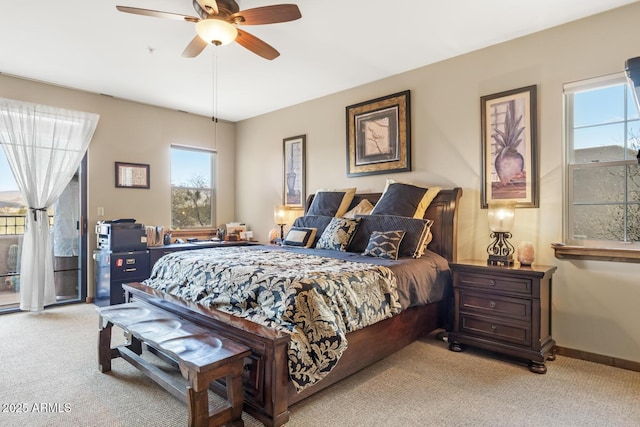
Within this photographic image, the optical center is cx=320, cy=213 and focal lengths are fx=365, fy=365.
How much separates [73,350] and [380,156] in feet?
11.7

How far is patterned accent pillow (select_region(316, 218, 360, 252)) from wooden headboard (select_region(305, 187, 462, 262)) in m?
0.77

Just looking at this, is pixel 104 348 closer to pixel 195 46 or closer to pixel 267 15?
pixel 195 46

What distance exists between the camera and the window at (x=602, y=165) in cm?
287

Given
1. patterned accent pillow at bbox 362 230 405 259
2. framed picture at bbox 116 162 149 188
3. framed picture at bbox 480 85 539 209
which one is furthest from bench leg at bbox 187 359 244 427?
framed picture at bbox 116 162 149 188

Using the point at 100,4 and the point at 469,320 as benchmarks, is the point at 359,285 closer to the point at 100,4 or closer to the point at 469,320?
the point at 469,320

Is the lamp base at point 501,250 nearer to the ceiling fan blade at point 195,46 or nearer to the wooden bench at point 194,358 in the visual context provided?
the wooden bench at point 194,358

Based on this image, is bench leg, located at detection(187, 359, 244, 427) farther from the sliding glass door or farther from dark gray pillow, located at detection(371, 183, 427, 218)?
the sliding glass door

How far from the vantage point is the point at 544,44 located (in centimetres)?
317

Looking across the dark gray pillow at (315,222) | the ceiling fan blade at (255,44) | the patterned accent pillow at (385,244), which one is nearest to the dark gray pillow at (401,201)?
the patterned accent pillow at (385,244)

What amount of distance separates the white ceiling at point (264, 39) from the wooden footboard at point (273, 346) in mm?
2237

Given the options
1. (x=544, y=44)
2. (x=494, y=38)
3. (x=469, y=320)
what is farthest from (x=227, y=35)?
(x=469, y=320)

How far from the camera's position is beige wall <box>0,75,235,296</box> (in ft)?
14.8

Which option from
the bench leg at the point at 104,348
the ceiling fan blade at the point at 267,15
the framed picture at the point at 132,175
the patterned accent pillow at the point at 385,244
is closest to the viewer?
the ceiling fan blade at the point at 267,15

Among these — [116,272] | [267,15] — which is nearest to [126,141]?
[116,272]
